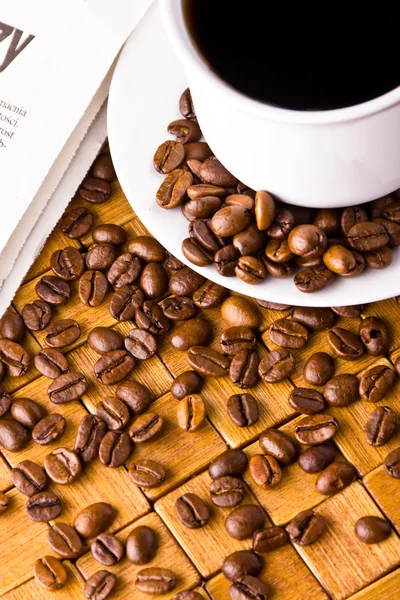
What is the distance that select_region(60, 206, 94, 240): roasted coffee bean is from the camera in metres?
1.45

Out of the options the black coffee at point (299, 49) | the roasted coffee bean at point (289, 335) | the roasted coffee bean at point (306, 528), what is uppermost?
the black coffee at point (299, 49)

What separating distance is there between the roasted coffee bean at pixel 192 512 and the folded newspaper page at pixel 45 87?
481 mm

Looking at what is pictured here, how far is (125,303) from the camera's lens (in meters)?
1.38

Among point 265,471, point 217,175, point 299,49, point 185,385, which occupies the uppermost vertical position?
point 299,49

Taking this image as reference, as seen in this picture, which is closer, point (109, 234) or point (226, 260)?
point (226, 260)

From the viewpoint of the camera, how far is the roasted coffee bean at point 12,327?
4.54 ft

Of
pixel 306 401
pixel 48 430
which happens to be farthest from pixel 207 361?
pixel 48 430

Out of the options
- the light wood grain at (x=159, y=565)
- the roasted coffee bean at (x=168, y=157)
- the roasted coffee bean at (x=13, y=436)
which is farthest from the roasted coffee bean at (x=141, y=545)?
the roasted coffee bean at (x=168, y=157)

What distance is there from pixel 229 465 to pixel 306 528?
0.14 meters

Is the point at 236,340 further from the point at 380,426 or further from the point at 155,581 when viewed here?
the point at 155,581

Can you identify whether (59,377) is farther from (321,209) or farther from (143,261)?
(321,209)

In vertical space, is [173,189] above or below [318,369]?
above

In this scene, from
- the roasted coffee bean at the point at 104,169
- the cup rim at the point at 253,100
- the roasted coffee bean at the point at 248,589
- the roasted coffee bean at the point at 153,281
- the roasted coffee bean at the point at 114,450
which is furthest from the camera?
the roasted coffee bean at the point at 104,169

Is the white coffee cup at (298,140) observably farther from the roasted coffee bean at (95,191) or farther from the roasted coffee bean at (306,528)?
the roasted coffee bean at (306,528)
